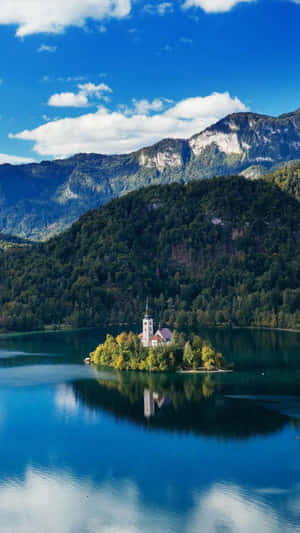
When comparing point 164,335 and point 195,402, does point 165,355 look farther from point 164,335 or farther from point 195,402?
point 195,402

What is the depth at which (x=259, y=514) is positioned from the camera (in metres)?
53.1

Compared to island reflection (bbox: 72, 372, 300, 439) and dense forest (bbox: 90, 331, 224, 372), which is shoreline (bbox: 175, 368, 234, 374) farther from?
island reflection (bbox: 72, 372, 300, 439)

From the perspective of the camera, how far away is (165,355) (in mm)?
110312

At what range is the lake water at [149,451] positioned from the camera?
5341 centimetres

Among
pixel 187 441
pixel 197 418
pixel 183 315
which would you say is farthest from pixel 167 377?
pixel 183 315

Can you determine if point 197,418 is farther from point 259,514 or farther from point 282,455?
point 259,514

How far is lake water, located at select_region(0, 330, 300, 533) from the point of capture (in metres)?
53.4

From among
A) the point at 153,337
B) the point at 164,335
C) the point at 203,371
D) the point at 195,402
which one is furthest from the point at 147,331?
the point at 195,402

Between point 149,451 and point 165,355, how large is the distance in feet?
136

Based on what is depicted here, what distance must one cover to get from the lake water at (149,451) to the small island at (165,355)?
3.80m

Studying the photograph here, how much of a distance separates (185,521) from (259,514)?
5.92 meters

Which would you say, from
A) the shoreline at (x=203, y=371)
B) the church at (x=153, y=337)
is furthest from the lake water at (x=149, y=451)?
the church at (x=153, y=337)

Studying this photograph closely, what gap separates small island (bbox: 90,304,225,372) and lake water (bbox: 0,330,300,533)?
380 cm

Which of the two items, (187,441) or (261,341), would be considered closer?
(187,441)
